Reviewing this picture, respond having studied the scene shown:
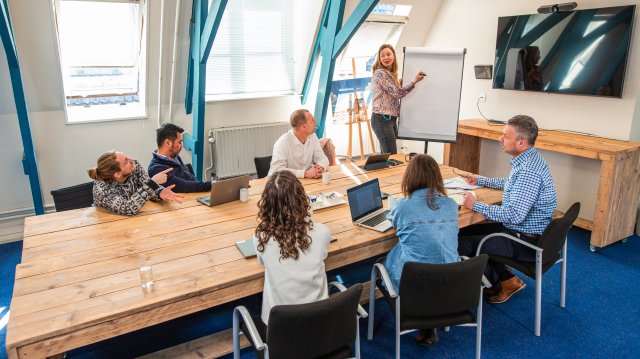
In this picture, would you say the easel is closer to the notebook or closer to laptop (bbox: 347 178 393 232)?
laptop (bbox: 347 178 393 232)

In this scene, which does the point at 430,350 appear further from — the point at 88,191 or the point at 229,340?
the point at 88,191

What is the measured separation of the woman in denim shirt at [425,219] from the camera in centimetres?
238

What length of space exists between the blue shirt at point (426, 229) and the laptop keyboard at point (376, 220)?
25 centimetres

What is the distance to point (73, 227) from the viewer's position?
265 centimetres

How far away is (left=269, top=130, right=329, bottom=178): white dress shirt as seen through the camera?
3648mm

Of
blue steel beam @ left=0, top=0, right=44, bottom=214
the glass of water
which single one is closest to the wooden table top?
the glass of water

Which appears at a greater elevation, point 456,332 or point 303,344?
point 303,344

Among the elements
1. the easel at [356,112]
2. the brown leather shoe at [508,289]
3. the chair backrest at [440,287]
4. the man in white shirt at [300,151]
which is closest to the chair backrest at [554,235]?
the brown leather shoe at [508,289]

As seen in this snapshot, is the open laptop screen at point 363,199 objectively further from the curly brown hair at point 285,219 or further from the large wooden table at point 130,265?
the curly brown hair at point 285,219

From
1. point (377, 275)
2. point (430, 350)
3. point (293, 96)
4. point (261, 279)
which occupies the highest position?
point (293, 96)

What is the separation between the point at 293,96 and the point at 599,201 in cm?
354

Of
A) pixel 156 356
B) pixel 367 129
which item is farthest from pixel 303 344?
pixel 367 129

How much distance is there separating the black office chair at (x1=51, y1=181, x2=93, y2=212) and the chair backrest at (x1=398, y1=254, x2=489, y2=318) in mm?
2243

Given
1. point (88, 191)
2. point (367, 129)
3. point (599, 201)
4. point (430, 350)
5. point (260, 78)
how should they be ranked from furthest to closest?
1. point (367, 129)
2. point (260, 78)
3. point (599, 201)
4. point (88, 191)
5. point (430, 350)
